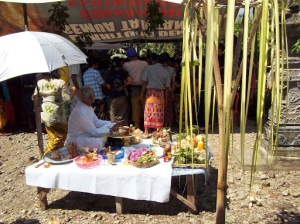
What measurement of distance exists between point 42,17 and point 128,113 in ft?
11.8

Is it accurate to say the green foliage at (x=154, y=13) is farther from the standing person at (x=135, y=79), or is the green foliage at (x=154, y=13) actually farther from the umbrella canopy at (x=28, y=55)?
the umbrella canopy at (x=28, y=55)

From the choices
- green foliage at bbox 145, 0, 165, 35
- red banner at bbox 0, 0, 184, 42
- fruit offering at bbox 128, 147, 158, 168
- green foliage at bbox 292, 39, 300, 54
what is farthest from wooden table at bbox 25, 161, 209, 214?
red banner at bbox 0, 0, 184, 42

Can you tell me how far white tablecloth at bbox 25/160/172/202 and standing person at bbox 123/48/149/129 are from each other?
2.88m

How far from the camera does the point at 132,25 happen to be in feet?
29.3

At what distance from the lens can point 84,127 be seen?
12.6 ft

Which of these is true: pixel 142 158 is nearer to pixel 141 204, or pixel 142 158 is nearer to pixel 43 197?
pixel 141 204

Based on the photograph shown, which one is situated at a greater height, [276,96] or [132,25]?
[132,25]

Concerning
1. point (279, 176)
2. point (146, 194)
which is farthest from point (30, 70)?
point (279, 176)

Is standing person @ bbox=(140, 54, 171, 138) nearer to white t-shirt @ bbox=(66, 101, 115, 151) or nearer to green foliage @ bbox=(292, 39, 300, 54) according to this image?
white t-shirt @ bbox=(66, 101, 115, 151)

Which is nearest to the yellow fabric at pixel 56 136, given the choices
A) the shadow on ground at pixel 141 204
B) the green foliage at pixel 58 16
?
the shadow on ground at pixel 141 204

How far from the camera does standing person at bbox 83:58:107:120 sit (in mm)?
6012

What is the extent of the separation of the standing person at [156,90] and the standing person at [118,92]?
0.46m

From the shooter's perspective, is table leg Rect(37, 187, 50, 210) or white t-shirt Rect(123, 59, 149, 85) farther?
white t-shirt Rect(123, 59, 149, 85)

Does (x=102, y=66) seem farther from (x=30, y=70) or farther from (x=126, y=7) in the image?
(x=30, y=70)
